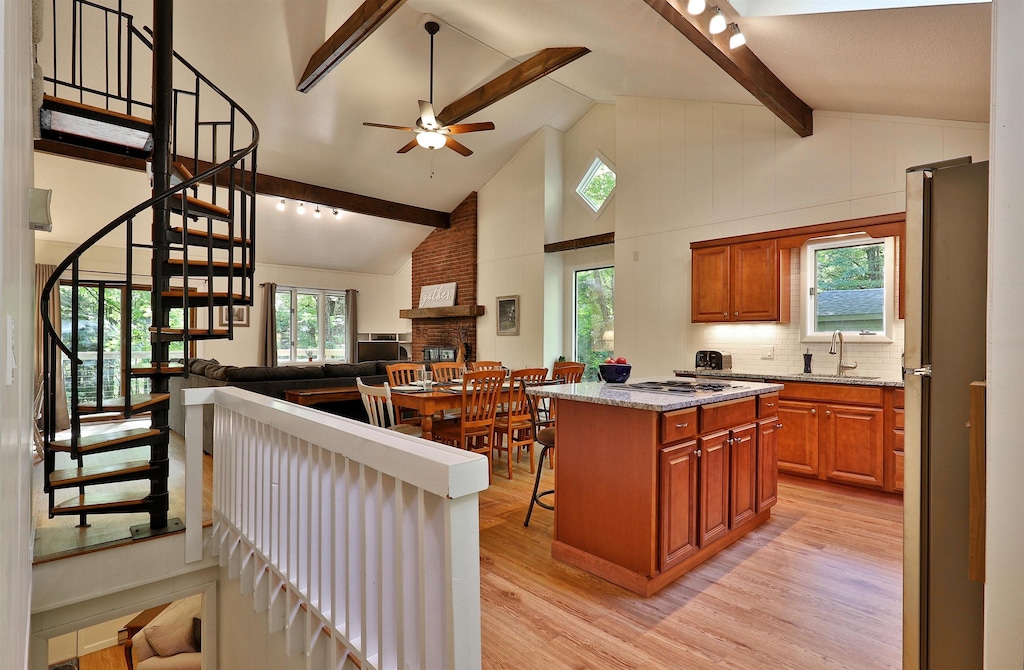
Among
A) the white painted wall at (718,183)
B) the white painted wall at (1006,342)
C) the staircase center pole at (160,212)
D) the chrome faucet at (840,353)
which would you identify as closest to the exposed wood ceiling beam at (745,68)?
the white painted wall at (718,183)

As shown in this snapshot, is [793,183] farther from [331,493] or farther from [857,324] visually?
[331,493]

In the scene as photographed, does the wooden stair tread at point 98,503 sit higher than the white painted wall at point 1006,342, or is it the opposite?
the white painted wall at point 1006,342

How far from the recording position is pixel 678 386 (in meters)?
3.00

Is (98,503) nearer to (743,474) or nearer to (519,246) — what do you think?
(743,474)

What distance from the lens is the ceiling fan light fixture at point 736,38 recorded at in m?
3.20

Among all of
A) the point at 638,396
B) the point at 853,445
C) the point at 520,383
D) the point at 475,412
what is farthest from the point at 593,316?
the point at 638,396

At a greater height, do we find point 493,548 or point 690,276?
point 690,276

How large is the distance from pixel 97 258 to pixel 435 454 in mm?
7726

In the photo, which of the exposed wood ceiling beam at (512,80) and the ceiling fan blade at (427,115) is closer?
the ceiling fan blade at (427,115)

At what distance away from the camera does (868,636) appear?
2.01 metres

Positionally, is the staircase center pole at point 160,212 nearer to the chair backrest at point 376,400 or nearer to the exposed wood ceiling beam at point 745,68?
the chair backrest at point 376,400

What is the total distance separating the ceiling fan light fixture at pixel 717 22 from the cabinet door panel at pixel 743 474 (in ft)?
8.08

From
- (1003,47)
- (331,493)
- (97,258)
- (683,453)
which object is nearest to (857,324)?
(683,453)

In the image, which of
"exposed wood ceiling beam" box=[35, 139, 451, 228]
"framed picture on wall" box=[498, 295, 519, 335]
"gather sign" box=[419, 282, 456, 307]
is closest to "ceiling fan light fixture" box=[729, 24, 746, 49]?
"framed picture on wall" box=[498, 295, 519, 335]
